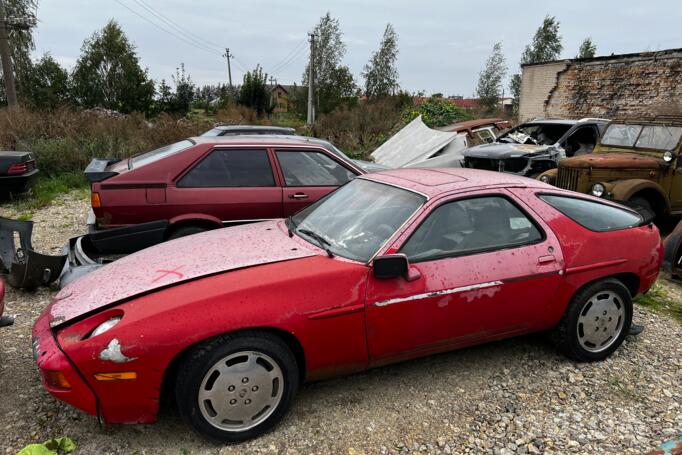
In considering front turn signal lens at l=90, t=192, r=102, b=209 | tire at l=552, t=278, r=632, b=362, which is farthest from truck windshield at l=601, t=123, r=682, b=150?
front turn signal lens at l=90, t=192, r=102, b=209

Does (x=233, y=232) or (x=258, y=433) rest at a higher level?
(x=233, y=232)

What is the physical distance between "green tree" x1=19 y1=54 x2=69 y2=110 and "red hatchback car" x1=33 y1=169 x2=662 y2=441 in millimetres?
33924

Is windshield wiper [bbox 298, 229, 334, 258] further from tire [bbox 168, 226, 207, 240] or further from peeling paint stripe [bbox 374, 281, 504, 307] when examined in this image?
tire [bbox 168, 226, 207, 240]

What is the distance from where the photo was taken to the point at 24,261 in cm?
437

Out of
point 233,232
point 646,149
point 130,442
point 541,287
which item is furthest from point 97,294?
point 646,149

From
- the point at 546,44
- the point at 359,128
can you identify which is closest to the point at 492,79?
the point at 546,44

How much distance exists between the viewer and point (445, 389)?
3.17 metres

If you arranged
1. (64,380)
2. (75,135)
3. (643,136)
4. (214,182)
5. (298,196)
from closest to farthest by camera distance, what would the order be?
(64,380) < (214,182) < (298,196) < (643,136) < (75,135)

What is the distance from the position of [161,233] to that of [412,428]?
299 centimetres

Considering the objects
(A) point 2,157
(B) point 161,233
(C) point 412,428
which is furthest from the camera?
(A) point 2,157

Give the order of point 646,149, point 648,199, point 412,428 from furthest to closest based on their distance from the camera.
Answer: point 646,149
point 648,199
point 412,428

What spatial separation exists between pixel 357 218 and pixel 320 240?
0.32 meters

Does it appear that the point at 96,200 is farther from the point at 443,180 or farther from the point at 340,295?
the point at 443,180

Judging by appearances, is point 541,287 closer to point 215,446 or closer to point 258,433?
point 258,433
